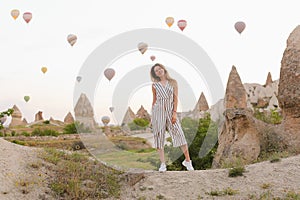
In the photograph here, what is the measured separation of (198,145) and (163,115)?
7.37m

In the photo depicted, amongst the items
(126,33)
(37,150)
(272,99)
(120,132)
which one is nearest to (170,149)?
(126,33)

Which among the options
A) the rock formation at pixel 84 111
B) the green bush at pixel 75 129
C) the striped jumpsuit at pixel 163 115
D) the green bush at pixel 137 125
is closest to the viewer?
the striped jumpsuit at pixel 163 115

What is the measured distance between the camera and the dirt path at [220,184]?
290 inches

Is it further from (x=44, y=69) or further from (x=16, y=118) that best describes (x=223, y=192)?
(x=16, y=118)

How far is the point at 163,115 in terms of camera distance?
8.47 meters

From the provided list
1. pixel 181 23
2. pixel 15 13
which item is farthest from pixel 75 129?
pixel 181 23

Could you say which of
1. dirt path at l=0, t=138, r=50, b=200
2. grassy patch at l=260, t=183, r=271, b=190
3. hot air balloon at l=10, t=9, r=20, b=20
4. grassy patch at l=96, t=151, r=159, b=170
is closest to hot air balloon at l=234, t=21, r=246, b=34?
hot air balloon at l=10, t=9, r=20, b=20

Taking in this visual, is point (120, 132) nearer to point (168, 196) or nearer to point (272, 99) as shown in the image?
point (272, 99)

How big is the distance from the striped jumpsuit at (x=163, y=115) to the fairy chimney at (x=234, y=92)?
749 inches

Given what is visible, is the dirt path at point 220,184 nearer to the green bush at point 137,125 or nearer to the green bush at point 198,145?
the green bush at point 198,145

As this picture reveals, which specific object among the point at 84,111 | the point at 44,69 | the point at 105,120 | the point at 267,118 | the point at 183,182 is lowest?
the point at 183,182

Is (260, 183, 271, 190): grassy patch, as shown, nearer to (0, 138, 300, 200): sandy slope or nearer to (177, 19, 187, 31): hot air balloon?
(0, 138, 300, 200): sandy slope

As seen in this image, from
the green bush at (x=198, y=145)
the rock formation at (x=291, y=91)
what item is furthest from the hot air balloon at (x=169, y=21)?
the rock formation at (x=291, y=91)

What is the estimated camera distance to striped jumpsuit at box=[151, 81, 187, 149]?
846 cm
